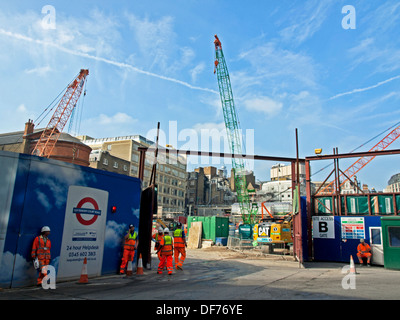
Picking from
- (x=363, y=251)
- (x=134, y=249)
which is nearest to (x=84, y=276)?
(x=134, y=249)

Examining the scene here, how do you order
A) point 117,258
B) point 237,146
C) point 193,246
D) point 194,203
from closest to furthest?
1. point 117,258
2. point 193,246
3. point 237,146
4. point 194,203

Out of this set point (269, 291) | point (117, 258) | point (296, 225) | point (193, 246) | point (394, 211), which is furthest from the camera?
point (193, 246)

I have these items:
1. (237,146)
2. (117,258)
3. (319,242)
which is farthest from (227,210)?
(117,258)

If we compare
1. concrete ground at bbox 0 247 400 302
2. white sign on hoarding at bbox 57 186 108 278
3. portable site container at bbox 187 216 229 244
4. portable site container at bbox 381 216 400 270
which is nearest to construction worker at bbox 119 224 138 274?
concrete ground at bbox 0 247 400 302

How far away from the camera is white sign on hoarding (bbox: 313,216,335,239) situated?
60.5 ft

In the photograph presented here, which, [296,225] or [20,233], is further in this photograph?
[296,225]

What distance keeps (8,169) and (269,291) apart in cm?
756

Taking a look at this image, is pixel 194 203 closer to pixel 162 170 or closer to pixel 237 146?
pixel 162 170

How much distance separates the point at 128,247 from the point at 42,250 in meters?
3.23

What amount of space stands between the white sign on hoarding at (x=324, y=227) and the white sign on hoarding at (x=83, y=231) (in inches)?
510

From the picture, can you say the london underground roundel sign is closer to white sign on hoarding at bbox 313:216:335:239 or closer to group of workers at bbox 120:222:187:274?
group of workers at bbox 120:222:187:274

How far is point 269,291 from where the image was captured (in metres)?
8.35

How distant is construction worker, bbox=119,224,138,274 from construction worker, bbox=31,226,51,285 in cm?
291

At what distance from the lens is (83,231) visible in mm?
10258
